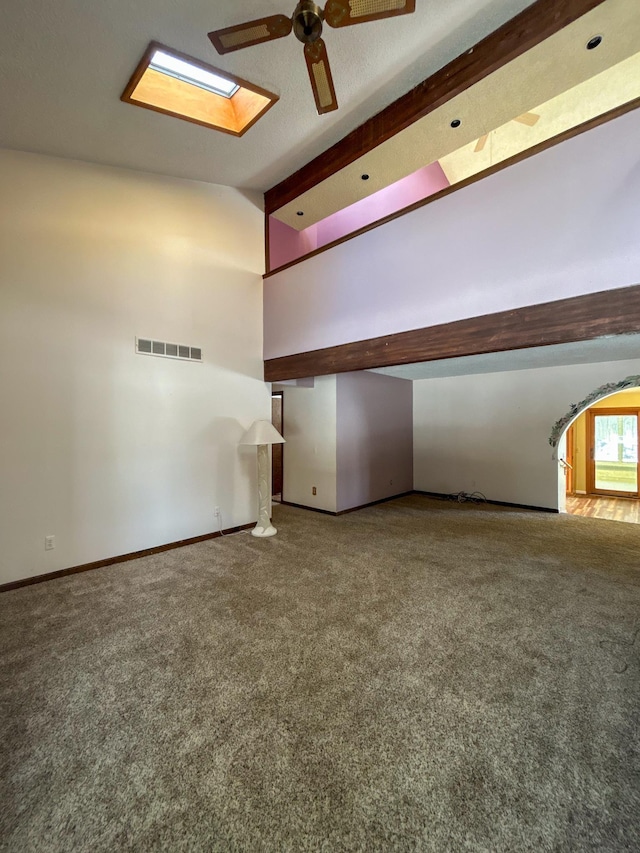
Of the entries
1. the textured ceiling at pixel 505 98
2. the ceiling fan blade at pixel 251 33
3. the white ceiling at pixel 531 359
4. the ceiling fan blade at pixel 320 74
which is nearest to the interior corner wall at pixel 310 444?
the white ceiling at pixel 531 359

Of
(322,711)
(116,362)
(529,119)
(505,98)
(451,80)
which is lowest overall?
(322,711)

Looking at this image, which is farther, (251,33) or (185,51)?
(185,51)

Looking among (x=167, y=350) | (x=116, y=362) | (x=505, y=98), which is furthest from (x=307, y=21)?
(x=116, y=362)

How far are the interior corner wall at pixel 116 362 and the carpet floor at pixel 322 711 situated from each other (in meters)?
0.72

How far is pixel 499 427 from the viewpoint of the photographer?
645 centimetres

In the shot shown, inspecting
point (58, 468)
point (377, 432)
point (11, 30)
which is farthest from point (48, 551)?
point (377, 432)

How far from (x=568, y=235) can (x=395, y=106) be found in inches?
89.9

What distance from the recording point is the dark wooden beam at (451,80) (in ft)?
8.45

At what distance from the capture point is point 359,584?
3.20 meters

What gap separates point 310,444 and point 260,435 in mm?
1637

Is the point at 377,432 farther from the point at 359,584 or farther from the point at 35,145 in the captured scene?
the point at 35,145

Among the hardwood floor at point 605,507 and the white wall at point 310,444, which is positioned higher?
the white wall at point 310,444

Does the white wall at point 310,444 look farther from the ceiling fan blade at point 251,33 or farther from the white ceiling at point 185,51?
the ceiling fan blade at point 251,33

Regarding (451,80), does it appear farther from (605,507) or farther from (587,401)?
(605,507)
